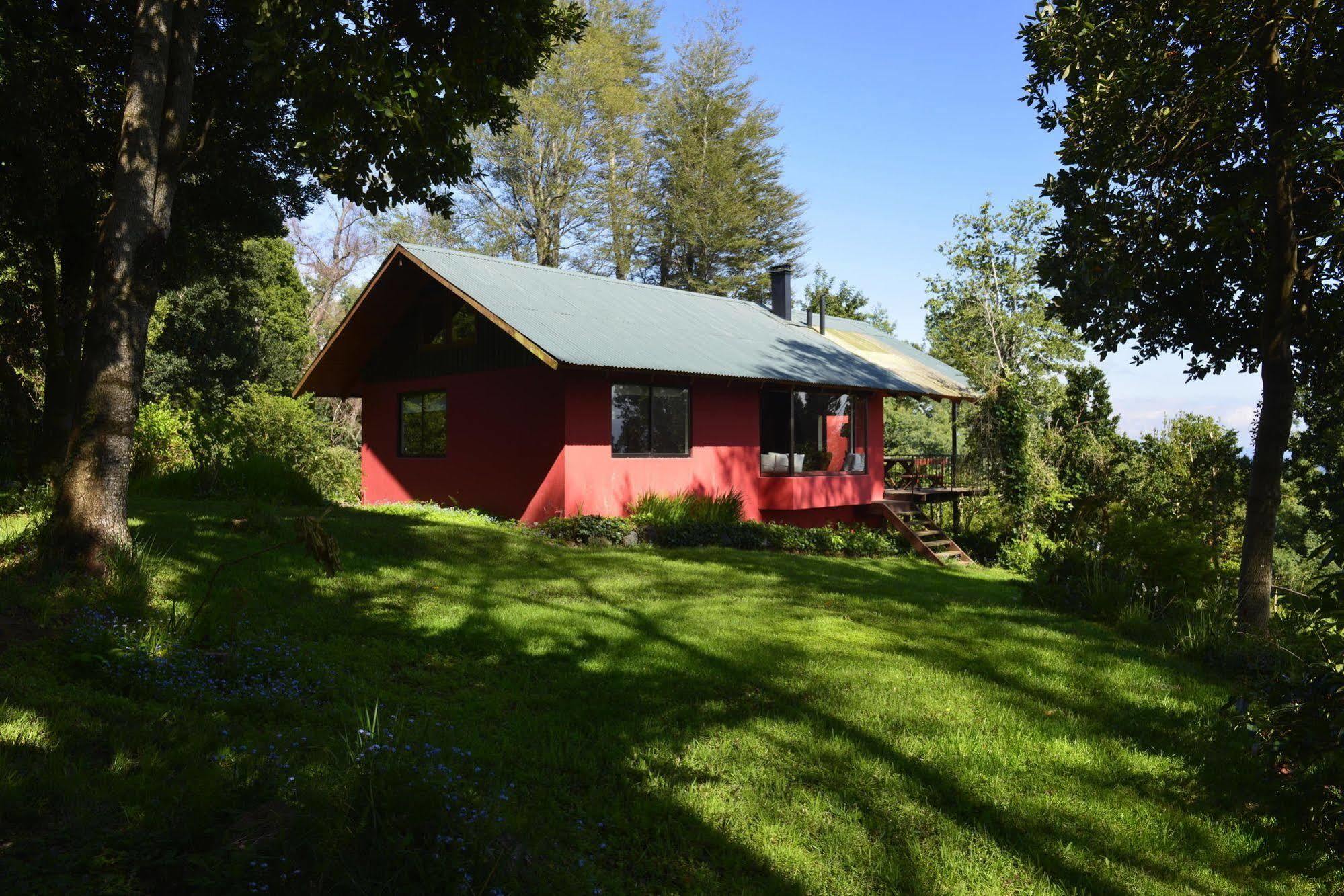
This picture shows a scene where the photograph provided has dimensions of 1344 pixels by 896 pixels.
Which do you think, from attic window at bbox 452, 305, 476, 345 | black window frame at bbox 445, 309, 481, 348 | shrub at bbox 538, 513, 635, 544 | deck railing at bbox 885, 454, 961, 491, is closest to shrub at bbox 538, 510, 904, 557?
shrub at bbox 538, 513, 635, 544

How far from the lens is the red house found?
640 inches

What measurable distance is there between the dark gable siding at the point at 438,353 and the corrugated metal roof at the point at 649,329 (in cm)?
89

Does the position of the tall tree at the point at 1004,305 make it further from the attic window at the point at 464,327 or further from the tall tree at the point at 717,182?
the attic window at the point at 464,327

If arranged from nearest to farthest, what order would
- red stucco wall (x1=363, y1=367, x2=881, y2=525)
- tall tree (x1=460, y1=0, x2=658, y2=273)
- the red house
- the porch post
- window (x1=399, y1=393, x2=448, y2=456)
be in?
1. red stucco wall (x1=363, y1=367, x2=881, y2=525)
2. the red house
3. window (x1=399, y1=393, x2=448, y2=456)
4. the porch post
5. tall tree (x1=460, y1=0, x2=658, y2=273)

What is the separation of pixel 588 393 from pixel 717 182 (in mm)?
25373

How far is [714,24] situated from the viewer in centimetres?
3962

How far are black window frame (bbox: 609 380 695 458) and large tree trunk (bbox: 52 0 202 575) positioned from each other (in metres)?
9.92

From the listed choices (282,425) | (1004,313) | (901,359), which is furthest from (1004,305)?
(282,425)

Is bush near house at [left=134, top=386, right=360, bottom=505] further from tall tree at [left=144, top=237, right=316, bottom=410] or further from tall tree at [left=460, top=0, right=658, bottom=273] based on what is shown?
tall tree at [left=460, top=0, right=658, bottom=273]

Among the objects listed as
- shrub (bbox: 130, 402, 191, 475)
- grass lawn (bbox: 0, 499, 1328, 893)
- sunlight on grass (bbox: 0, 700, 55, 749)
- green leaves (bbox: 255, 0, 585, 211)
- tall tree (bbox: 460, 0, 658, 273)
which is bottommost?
grass lawn (bbox: 0, 499, 1328, 893)

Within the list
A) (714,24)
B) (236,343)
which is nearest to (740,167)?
(714,24)

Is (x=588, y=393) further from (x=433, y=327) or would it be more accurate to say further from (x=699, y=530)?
(x=433, y=327)

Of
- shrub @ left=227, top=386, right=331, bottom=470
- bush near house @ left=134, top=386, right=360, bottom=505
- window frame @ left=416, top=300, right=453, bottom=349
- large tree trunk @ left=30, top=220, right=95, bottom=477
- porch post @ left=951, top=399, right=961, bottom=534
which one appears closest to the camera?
large tree trunk @ left=30, top=220, right=95, bottom=477

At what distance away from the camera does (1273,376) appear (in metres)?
8.96
